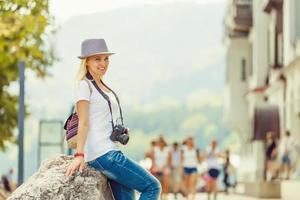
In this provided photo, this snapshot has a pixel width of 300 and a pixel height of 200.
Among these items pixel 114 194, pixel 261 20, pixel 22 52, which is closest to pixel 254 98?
pixel 261 20

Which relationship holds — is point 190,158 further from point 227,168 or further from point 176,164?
point 227,168

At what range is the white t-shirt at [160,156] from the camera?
26.2 metres

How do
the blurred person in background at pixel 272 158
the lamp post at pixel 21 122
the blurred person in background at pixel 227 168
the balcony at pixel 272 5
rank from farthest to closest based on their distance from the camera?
the balcony at pixel 272 5 → the blurred person in background at pixel 227 168 → the blurred person in background at pixel 272 158 → the lamp post at pixel 21 122

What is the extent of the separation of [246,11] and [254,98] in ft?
21.9

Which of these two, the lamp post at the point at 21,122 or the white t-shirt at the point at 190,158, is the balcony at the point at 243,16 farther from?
the lamp post at the point at 21,122

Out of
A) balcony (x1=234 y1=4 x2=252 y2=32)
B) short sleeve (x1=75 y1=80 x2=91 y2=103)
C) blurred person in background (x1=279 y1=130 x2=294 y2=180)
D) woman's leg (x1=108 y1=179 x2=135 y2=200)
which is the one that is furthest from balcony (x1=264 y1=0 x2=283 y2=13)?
short sleeve (x1=75 y1=80 x2=91 y2=103)

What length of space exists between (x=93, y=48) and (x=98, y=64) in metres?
0.11

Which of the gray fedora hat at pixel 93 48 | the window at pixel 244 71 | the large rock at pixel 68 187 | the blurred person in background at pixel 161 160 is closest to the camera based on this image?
the gray fedora hat at pixel 93 48

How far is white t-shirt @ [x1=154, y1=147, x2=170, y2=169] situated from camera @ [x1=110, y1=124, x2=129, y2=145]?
18738mm

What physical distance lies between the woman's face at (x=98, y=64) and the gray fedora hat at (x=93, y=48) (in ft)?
0.16

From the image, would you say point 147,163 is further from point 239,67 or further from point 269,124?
point 239,67

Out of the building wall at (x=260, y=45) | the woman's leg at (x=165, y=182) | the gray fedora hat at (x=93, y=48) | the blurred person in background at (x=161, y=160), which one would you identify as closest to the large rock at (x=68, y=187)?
the gray fedora hat at (x=93, y=48)

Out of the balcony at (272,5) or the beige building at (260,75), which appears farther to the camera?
the balcony at (272,5)

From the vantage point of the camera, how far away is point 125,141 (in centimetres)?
742
